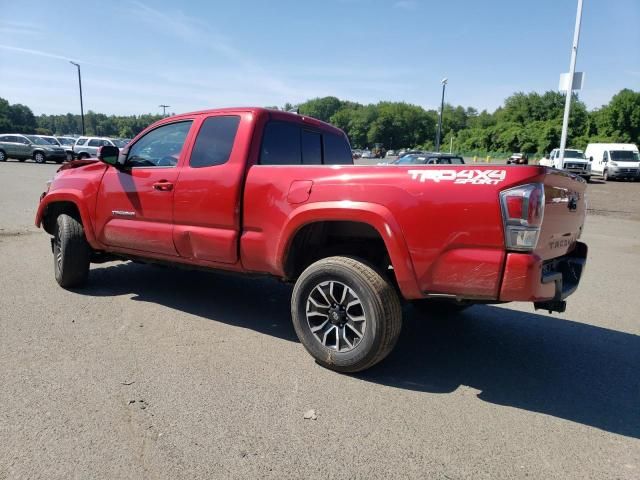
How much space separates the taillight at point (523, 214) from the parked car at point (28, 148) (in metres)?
33.4

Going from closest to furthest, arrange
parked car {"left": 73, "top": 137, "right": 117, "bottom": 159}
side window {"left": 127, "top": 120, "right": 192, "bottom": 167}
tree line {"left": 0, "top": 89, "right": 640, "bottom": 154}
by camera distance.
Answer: side window {"left": 127, "top": 120, "right": 192, "bottom": 167}
parked car {"left": 73, "top": 137, "right": 117, "bottom": 159}
tree line {"left": 0, "top": 89, "right": 640, "bottom": 154}

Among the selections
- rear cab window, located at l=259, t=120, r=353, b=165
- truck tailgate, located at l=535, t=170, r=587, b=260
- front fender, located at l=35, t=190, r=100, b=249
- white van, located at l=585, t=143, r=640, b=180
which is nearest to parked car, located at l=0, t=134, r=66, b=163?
front fender, located at l=35, t=190, r=100, b=249

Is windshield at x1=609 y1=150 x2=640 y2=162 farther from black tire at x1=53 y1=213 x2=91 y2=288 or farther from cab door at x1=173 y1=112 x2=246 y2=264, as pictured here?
black tire at x1=53 y1=213 x2=91 y2=288

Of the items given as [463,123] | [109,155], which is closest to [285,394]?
[109,155]

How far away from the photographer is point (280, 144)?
4.23m

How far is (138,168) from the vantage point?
4590 millimetres

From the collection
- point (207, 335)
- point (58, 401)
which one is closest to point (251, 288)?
point (207, 335)

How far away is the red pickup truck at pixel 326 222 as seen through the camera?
2.80 m

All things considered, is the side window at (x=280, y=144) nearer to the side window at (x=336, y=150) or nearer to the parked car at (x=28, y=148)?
the side window at (x=336, y=150)

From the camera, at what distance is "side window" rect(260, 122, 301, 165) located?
4.06 meters

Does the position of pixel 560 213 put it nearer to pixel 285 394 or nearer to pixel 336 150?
pixel 285 394

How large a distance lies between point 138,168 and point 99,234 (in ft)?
3.04

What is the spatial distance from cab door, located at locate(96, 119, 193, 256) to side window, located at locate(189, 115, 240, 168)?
0.68ft

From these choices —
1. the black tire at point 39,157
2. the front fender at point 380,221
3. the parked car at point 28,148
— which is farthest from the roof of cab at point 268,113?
the black tire at point 39,157
